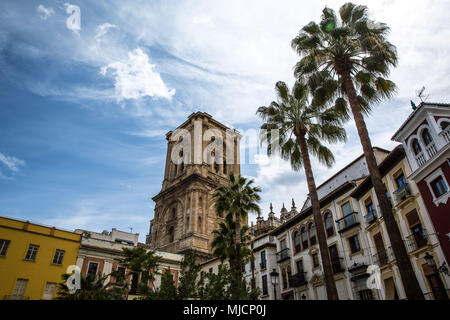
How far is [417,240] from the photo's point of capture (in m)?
16.9

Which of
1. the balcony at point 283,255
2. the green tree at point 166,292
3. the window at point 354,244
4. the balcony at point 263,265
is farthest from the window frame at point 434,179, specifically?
the balcony at point 263,265

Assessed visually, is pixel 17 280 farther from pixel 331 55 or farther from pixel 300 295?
pixel 331 55

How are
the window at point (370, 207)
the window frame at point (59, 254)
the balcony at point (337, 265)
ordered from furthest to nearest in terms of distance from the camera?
the window frame at point (59, 254) < the balcony at point (337, 265) < the window at point (370, 207)

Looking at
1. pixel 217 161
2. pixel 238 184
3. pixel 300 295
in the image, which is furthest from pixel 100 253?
pixel 217 161

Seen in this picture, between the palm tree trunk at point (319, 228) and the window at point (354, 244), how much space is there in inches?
339

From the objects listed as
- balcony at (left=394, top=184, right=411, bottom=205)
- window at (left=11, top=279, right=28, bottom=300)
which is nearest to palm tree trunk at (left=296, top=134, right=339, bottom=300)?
balcony at (left=394, top=184, right=411, bottom=205)

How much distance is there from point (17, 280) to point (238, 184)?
2277 cm

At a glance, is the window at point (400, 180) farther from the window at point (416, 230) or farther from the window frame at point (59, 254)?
the window frame at point (59, 254)

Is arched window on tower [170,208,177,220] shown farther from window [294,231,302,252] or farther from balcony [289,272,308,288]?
balcony [289,272,308,288]

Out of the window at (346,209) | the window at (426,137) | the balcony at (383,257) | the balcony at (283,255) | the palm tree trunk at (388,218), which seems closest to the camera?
the palm tree trunk at (388,218)

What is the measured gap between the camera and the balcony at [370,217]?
20781 mm

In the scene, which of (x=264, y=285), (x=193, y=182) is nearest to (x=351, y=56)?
(x=264, y=285)

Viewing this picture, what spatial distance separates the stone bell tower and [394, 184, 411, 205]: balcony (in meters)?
33.2
